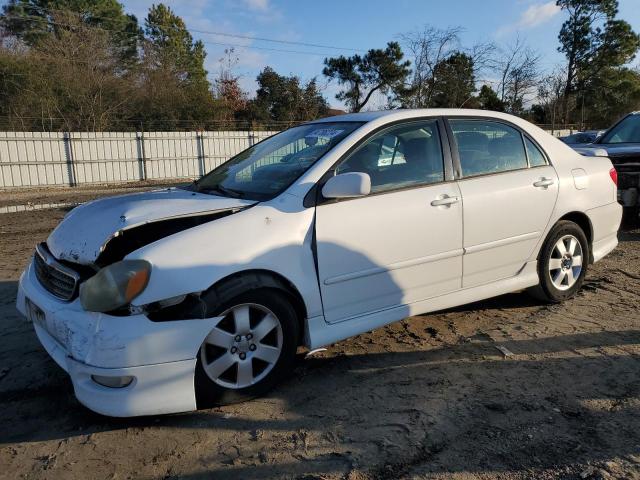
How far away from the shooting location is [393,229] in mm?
3506

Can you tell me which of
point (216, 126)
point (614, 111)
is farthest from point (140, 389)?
point (614, 111)

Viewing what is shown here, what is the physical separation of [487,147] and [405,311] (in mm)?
1560

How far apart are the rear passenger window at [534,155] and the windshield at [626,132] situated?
477 cm

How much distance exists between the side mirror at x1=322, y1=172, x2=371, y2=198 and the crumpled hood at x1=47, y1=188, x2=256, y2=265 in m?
0.49

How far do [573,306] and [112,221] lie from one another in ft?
12.6

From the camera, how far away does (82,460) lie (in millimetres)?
2600

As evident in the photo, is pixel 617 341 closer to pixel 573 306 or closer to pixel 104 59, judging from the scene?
pixel 573 306

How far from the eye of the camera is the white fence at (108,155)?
667 inches

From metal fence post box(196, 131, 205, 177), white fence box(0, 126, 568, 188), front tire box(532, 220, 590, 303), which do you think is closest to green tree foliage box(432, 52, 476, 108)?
white fence box(0, 126, 568, 188)

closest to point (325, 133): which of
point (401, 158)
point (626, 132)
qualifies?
point (401, 158)

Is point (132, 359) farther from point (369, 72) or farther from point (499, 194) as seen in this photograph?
point (369, 72)

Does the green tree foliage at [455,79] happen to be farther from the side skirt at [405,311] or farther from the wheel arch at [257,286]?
the wheel arch at [257,286]

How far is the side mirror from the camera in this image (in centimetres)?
325

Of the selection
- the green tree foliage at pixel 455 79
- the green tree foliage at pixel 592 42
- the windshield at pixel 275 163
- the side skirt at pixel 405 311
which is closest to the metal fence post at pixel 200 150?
the green tree foliage at pixel 455 79
